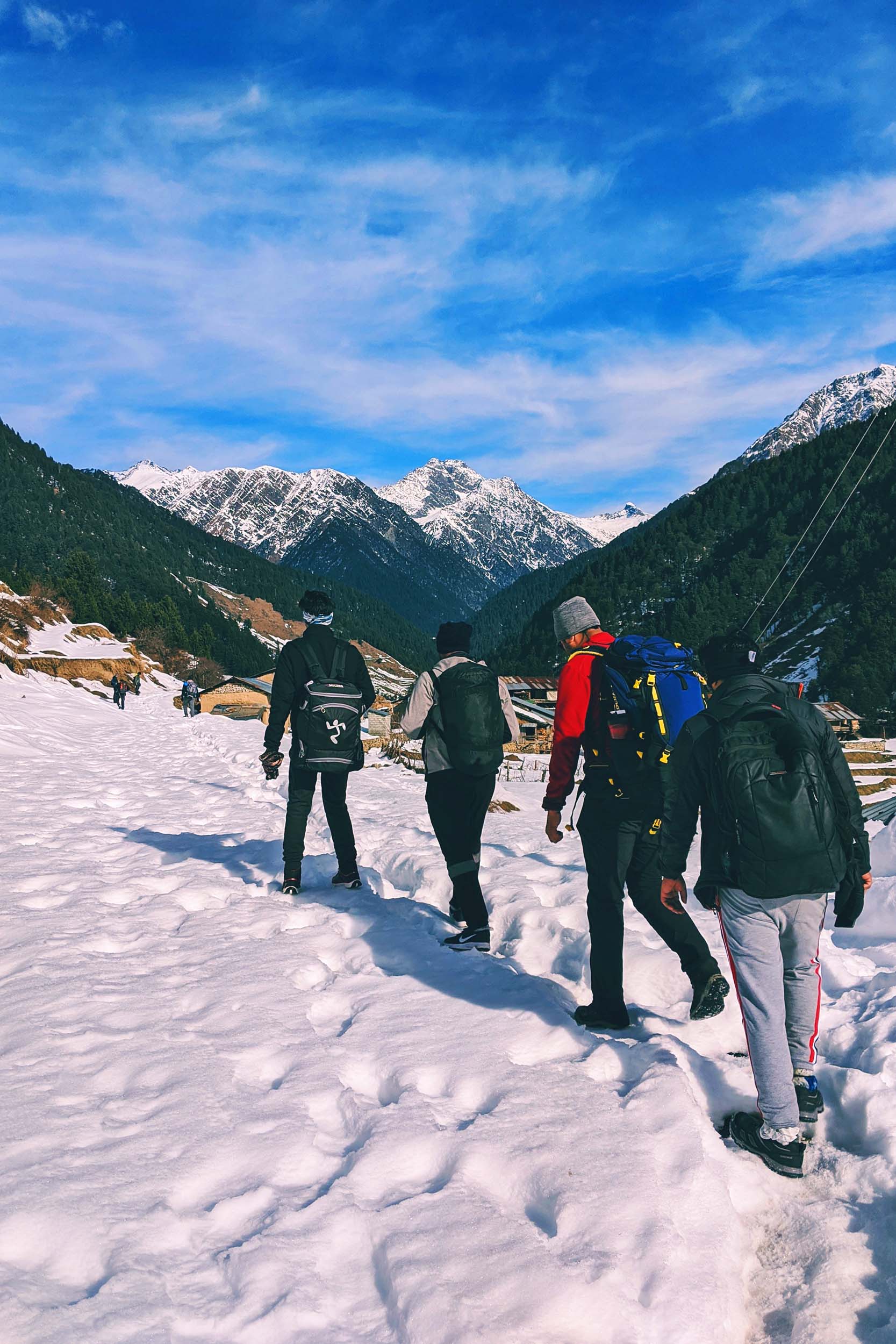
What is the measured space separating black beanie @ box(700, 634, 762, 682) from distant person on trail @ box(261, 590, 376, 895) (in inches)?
135

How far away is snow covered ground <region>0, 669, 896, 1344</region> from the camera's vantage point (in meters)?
2.23

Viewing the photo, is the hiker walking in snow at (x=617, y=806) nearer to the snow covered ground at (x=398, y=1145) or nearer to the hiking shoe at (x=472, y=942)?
the snow covered ground at (x=398, y=1145)

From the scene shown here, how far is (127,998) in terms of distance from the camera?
441 centimetres

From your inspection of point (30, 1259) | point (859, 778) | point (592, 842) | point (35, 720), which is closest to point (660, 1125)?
point (592, 842)

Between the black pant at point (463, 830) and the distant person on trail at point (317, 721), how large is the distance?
105 cm

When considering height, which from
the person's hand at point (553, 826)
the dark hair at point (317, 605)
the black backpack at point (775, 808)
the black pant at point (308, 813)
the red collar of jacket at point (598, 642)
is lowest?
the black pant at point (308, 813)

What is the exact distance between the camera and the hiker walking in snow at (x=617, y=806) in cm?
424

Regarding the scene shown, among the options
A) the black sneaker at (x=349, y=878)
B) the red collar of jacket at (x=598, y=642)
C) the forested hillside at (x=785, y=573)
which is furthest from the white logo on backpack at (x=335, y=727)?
the forested hillside at (x=785, y=573)

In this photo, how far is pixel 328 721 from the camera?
6.54 meters

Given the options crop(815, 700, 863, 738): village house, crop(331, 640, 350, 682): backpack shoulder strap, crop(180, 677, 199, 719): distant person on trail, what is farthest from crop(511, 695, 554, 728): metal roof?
crop(331, 640, 350, 682): backpack shoulder strap

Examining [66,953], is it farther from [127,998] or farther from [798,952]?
[798,952]

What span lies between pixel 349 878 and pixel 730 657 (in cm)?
463

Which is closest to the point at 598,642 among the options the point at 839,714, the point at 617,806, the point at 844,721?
the point at 617,806

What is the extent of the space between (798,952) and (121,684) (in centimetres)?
4081
